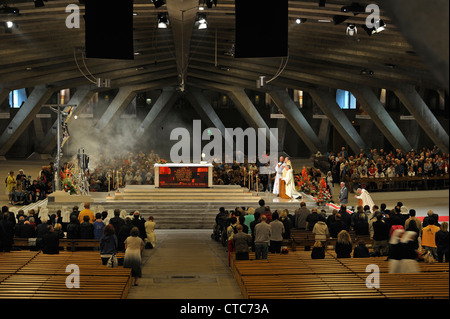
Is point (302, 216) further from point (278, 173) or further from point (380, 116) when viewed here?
point (380, 116)

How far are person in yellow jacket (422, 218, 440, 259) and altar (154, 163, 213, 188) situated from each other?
10.7m

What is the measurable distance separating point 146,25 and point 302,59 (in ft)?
25.0

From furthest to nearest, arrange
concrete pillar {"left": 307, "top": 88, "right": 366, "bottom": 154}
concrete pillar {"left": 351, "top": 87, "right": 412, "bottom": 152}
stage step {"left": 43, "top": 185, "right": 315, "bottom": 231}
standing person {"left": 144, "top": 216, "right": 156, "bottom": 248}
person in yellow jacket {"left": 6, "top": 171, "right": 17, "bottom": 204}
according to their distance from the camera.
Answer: concrete pillar {"left": 307, "top": 88, "right": 366, "bottom": 154}, concrete pillar {"left": 351, "top": 87, "right": 412, "bottom": 152}, person in yellow jacket {"left": 6, "top": 171, "right": 17, "bottom": 204}, stage step {"left": 43, "top": 185, "right": 315, "bottom": 231}, standing person {"left": 144, "top": 216, "right": 156, "bottom": 248}

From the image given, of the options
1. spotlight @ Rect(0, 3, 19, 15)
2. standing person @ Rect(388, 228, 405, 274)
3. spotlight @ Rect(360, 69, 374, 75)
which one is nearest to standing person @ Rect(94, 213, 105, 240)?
spotlight @ Rect(0, 3, 19, 15)

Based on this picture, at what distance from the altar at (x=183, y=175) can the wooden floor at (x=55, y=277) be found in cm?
952

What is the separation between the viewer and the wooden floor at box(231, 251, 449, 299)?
8.86 meters

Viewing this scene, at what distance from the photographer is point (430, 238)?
1231cm

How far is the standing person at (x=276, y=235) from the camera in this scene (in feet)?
42.3

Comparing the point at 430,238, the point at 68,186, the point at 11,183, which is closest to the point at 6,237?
the point at 430,238

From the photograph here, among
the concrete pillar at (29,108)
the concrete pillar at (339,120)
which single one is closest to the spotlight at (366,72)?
the concrete pillar at (339,120)

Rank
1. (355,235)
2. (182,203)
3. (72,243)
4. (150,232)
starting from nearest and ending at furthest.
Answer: (72,243)
(355,235)
(150,232)
(182,203)

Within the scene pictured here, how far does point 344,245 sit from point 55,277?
5031 mm

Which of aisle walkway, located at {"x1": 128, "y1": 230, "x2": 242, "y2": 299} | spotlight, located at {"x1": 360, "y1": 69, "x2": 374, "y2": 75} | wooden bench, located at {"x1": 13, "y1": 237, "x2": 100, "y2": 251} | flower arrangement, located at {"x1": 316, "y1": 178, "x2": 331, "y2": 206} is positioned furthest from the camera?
spotlight, located at {"x1": 360, "y1": 69, "x2": 374, "y2": 75}

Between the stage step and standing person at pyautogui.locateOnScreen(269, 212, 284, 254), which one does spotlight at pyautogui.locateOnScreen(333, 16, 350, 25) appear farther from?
standing person at pyautogui.locateOnScreen(269, 212, 284, 254)
